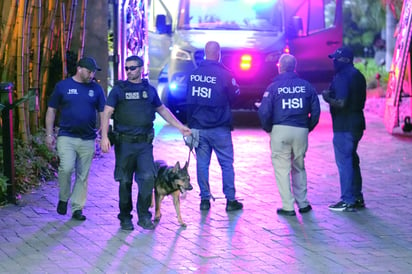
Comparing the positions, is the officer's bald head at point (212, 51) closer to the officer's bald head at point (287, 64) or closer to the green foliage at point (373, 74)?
the officer's bald head at point (287, 64)

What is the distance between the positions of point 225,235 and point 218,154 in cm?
151

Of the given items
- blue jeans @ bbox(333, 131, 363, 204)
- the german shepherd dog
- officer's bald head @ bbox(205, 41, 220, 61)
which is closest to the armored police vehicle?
officer's bald head @ bbox(205, 41, 220, 61)

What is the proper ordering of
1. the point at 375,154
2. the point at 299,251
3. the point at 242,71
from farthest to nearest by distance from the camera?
1. the point at 242,71
2. the point at 375,154
3. the point at 299,251

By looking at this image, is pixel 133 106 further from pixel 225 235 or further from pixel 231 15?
pixel 231 15

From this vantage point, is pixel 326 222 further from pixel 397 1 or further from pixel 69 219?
pixel 397 1

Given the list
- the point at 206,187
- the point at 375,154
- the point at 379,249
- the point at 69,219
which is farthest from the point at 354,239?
the point at 375,154

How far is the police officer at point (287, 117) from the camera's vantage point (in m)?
9.29

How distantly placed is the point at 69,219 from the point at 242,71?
8.71 m

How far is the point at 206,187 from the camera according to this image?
9.80 m

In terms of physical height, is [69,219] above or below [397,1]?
below

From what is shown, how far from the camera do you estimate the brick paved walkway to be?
7383mm

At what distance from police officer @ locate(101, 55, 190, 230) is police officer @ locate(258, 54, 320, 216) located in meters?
1.16

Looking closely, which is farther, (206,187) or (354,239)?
(206,187)

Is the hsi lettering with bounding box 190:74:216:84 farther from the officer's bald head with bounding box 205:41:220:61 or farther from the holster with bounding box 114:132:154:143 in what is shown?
the holster with bounding box 114:132:154:143
